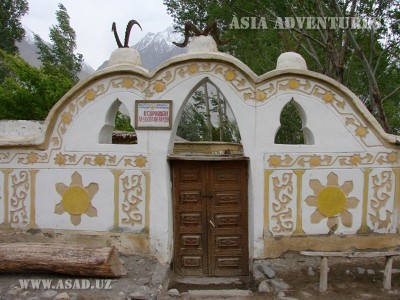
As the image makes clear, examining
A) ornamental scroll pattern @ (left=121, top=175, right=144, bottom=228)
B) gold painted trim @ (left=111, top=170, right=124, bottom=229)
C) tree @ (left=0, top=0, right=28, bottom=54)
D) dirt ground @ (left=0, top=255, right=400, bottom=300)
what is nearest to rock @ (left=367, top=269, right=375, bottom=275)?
dirt ground @ (left=0, top=255, right=400, bottom=300)

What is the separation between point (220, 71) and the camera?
575 cm

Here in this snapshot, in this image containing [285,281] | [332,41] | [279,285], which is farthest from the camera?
[332,41]

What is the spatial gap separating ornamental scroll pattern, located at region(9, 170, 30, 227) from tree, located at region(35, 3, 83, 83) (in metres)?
18.9

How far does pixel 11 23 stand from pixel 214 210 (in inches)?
909

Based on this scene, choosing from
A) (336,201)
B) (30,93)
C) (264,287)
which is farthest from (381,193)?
(30,93)

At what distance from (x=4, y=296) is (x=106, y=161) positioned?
7.27ft

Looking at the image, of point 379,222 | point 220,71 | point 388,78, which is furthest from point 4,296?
point 388,78

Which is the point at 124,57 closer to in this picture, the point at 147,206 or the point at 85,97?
the point at 85,97

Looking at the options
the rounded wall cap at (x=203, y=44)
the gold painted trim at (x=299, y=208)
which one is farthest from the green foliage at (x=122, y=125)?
the gold painted trim at (x=299, y=208)

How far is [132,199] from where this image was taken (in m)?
5.83

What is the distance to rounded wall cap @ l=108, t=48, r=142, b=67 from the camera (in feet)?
19.6

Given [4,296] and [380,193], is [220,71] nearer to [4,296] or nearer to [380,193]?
[380,193]

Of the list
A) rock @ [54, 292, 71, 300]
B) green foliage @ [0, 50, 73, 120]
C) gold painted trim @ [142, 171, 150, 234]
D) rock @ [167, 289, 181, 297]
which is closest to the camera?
rock @ [54, 292, 71, 300]

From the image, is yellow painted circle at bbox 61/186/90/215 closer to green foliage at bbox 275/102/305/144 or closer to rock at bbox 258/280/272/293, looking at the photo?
rock at bbox 258/280/272/293
